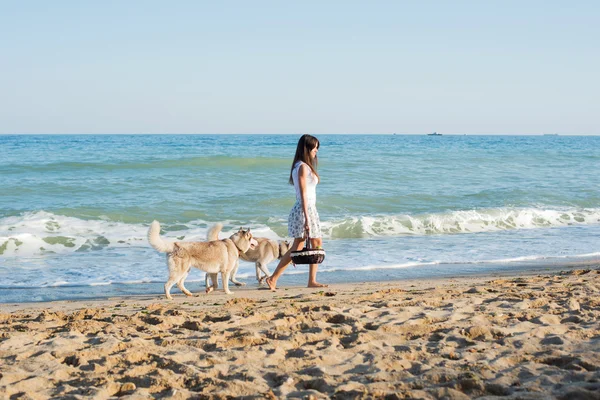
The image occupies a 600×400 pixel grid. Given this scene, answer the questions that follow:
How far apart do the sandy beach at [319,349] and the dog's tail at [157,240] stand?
2.40 ft

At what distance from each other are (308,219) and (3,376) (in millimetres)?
4242

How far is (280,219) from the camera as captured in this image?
14.8 metres

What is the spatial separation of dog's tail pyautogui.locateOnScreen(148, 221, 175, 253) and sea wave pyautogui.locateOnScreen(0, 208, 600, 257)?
4695 mm

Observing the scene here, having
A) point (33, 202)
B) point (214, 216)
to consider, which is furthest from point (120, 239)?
point (33, 202)

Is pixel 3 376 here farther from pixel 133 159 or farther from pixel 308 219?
pixel 133 159

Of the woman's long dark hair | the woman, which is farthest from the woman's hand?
the woman's long dark hair

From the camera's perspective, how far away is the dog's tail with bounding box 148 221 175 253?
22.8ft

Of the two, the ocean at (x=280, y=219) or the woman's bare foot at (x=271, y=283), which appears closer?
the woman's bare foot at (x=271, y=283)

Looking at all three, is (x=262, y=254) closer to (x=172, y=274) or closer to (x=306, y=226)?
(x=306, y=226)

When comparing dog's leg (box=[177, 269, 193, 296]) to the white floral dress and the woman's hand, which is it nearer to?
the white floral dress

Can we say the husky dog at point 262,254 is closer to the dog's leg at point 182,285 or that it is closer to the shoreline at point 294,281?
the shoreline at point 294,281

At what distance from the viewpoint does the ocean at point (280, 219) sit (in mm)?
9633

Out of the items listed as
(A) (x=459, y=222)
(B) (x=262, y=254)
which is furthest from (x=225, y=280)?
(A) (x=459, y=222)

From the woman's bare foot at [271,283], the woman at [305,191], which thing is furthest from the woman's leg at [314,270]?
the woman's bare foot at [271,283]
